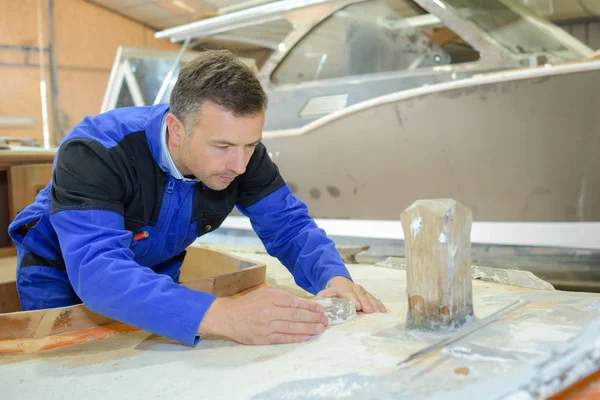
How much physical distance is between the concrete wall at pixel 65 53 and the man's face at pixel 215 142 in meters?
7.32

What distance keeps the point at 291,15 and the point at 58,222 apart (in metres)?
2.77

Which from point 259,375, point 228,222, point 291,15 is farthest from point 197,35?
point 259,375

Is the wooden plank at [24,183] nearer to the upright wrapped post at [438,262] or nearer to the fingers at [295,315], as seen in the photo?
the fingers at [295,315]

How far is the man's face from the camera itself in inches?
52.6

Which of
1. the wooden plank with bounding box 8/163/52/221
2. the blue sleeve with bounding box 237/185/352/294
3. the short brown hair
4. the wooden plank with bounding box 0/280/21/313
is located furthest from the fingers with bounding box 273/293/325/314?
the wooden plank with bounding box 8/163/52/221

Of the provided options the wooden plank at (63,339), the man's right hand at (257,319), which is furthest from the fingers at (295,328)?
the wooden plank at (63,339)

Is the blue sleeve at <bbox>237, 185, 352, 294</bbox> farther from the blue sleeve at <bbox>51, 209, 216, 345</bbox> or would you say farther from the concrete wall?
the concrete wall

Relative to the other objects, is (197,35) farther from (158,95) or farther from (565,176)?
(565,176)

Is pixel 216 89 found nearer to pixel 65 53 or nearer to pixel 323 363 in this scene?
pixel 323 363

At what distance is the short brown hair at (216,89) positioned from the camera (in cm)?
133

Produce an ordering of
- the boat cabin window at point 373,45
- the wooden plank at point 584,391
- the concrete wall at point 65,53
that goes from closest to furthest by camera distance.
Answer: the wooden plank at point 584,391
the boat cabin window at point 373,45
the concrete wall at point 65,53

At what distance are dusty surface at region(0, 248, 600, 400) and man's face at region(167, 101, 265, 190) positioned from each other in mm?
417

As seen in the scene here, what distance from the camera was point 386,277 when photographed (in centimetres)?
200

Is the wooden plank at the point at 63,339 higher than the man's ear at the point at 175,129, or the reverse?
the man's ear at the point at 175,129
